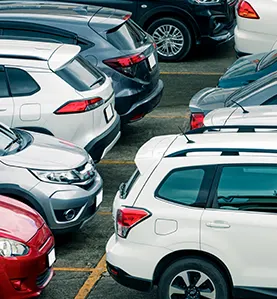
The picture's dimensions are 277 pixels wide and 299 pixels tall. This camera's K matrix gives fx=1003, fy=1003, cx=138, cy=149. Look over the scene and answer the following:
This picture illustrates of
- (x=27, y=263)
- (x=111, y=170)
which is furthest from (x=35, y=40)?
(x=27, y=263)

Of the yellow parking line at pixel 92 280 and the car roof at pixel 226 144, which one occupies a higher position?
the car roof at pixel 226 144

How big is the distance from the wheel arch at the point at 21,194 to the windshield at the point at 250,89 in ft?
9.26

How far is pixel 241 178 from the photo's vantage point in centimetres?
821

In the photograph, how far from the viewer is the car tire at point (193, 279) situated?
8.21 meters

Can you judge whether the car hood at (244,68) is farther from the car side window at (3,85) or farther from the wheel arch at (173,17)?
the wheel arch at (173,17)

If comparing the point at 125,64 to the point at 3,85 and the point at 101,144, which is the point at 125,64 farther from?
the point at 3,85

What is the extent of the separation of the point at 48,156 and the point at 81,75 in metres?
1.76

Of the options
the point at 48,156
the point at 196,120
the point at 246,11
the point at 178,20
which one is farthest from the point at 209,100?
the point at 178,20

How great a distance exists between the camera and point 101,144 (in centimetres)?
1182

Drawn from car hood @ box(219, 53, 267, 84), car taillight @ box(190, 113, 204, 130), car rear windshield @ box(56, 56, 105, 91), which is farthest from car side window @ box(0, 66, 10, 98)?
car hood @ box(219, 53, 267, 84)

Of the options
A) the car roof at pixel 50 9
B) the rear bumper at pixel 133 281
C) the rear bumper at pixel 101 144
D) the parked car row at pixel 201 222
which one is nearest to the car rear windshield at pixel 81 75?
the rear bumper at pixel 101 144

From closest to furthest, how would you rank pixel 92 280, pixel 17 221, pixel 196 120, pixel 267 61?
pixel 17 221
pixel 92 280
pixel 196 120
pixel 267 61

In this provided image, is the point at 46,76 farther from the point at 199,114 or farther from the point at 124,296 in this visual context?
the point at 124,296

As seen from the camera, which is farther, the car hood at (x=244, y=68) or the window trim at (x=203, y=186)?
the car hood at (x=244, y=68)
